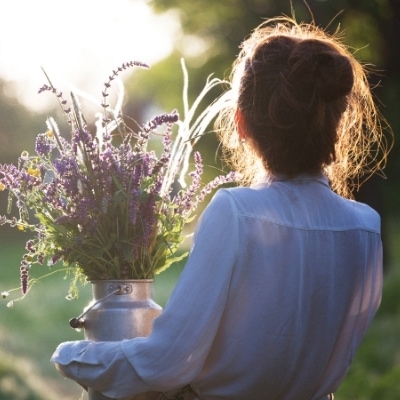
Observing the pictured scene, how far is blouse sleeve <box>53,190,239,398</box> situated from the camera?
6.29 ft

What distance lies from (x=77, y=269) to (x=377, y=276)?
67 centimetres

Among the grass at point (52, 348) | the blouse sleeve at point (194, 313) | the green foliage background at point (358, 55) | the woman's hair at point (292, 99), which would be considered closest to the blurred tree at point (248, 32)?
the green foliage background at point (358, 55)

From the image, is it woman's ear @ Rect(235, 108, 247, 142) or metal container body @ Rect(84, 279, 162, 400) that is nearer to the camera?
woman's ear @ Rect(235, 108, 247, 142)

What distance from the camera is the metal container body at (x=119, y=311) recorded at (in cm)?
218

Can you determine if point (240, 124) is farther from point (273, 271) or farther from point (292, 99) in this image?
point (273, 271)

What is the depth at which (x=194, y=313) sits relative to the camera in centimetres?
192

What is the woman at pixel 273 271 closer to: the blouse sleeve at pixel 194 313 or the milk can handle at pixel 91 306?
the blouse sleeve at pixel 194 313

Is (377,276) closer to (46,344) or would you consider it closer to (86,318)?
(86,318)

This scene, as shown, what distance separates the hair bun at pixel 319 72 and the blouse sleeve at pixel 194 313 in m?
0.28

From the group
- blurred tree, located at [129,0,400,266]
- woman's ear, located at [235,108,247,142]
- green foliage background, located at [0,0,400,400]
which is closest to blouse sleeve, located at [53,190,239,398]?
woman's ear, located at [235,108,247,142]

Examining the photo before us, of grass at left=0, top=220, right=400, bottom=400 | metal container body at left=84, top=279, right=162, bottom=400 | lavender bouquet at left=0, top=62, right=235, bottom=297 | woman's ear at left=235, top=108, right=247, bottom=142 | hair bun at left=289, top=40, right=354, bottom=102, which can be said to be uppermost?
hair bun at left=289, top=40, right=354, bottom=102

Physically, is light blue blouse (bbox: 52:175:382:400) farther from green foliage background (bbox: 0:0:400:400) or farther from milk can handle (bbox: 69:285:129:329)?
green foliage background (bbox: 0:0:400:400)

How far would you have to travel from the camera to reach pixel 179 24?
12477mm

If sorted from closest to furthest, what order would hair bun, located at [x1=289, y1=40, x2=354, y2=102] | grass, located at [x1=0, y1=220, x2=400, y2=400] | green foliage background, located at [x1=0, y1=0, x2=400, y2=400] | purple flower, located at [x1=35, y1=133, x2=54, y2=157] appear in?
hair bun, located at [x1=289, y1=40, x2=354, y2=102]
purple flower, located at [x1=35, y1=133, x2=54, y2=157]
grass, located at [x1=0, y1=220, x2=400, y2=400]
green foliage background, located at [x1=0, y1=0, x2=400, y2=400]
